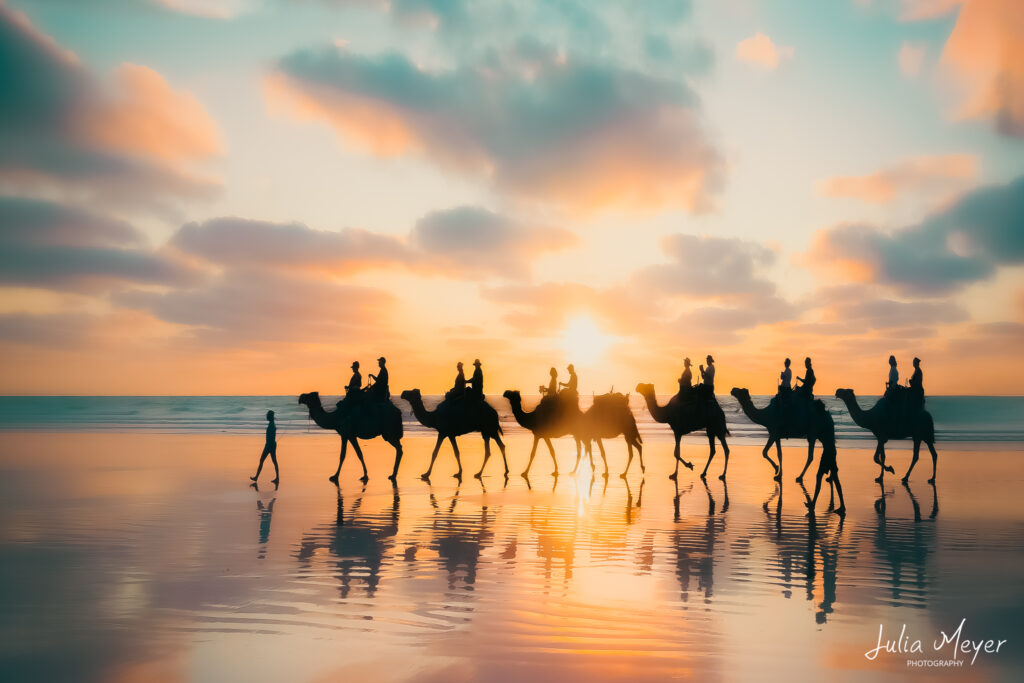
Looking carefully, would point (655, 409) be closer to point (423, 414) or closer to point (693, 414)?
point (693, 414)

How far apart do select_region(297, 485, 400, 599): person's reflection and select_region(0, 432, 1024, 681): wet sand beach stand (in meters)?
0.06

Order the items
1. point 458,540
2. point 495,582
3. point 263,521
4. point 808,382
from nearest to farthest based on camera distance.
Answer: point 495,582 → point 458,540 → point 263,521 → point 808,382

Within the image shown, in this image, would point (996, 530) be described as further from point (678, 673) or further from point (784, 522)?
point (678, 673)

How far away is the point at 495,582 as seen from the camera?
891cm

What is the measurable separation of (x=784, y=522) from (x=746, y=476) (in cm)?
830

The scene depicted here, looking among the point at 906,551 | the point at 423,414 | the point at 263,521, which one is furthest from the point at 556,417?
the point at 906,551

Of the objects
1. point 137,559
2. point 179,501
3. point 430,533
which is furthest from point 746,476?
point 137,559

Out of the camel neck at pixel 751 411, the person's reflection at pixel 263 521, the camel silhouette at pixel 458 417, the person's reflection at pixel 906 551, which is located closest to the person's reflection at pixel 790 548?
the person's reflection at pixel 906 551

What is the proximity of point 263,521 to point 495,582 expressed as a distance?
19.3 ft

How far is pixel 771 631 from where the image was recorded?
281 inches

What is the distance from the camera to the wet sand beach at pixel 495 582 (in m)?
6.41

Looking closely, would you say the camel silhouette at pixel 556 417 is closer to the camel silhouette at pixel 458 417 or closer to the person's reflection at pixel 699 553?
the camel silhouette at pixel 458 417

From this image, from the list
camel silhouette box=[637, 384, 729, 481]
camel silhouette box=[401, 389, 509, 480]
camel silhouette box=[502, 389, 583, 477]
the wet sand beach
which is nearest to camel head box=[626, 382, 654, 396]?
camel silhouette box=[637, 384, 729, 481]

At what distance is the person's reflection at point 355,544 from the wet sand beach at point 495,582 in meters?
0.06
